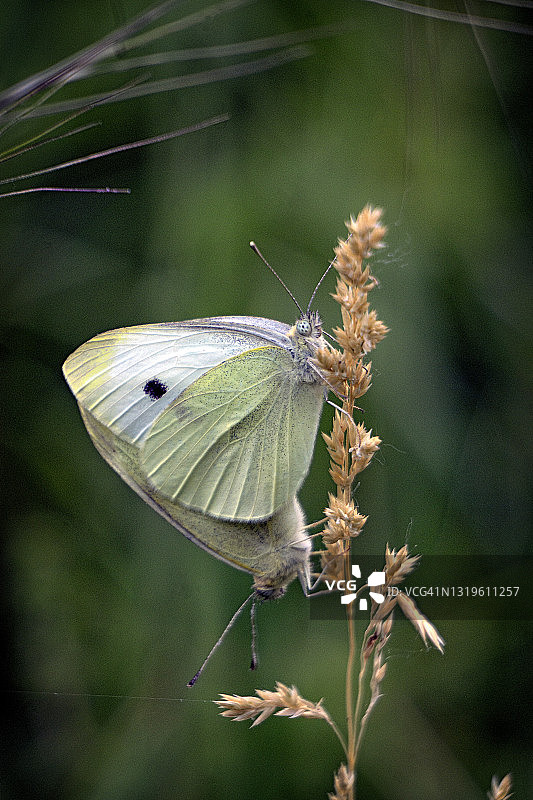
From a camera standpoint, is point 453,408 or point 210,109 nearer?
point 453,408

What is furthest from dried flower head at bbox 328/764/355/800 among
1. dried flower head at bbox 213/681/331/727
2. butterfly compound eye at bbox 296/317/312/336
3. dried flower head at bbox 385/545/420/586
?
butterfly compound eye at bbox 296/317/312/336

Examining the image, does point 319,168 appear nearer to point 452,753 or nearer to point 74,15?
point 74,15

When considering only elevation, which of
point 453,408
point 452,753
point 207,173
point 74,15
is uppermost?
point 74,15

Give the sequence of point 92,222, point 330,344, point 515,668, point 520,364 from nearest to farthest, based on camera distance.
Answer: point 330,344 → point 515,668 → point 520,364 → point 92,222

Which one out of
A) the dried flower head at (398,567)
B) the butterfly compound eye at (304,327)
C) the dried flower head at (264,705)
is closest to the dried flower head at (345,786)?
the dried flower head at (264,705)

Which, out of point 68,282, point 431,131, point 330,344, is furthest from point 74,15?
point 330,344

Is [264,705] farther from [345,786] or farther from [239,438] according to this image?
[239,438]

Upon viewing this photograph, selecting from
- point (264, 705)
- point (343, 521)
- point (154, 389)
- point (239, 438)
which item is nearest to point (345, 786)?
point (264, 705)
